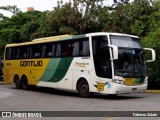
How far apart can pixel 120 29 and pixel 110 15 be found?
165 cm

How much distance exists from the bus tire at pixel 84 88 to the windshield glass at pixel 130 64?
2.14 meters

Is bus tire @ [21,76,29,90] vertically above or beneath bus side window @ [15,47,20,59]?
beneath

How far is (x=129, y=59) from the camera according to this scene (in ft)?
58.8

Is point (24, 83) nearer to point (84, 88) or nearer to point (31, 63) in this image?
point (31, 63)

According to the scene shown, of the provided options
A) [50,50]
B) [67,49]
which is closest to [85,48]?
[67,49]

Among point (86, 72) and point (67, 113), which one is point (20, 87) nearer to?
point (86, 72)

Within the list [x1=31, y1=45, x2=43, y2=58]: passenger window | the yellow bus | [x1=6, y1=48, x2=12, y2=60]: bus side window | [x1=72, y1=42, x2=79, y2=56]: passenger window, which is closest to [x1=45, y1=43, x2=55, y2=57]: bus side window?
the yellow bus

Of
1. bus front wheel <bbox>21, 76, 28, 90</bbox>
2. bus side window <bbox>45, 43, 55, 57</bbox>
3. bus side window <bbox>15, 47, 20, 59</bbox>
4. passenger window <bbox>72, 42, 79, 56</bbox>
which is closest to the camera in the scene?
passenger window <bbox>72, 42, 79, 56</bbox>

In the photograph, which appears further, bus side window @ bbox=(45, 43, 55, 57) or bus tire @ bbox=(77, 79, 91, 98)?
bus side window @ bbox=(45, 43, 55, 57)

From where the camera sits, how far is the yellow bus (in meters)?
17.7

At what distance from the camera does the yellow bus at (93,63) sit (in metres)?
17.7

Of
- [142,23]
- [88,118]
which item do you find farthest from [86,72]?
[142,23]

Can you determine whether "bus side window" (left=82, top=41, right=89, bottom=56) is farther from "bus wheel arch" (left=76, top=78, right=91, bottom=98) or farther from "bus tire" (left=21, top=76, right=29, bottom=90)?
"bus tire" (left=21, top=76, right=29, bottom=90)

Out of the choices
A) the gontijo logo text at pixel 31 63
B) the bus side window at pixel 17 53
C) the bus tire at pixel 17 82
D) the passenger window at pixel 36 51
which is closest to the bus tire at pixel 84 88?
the gontijo logo text at pixel 31 63
